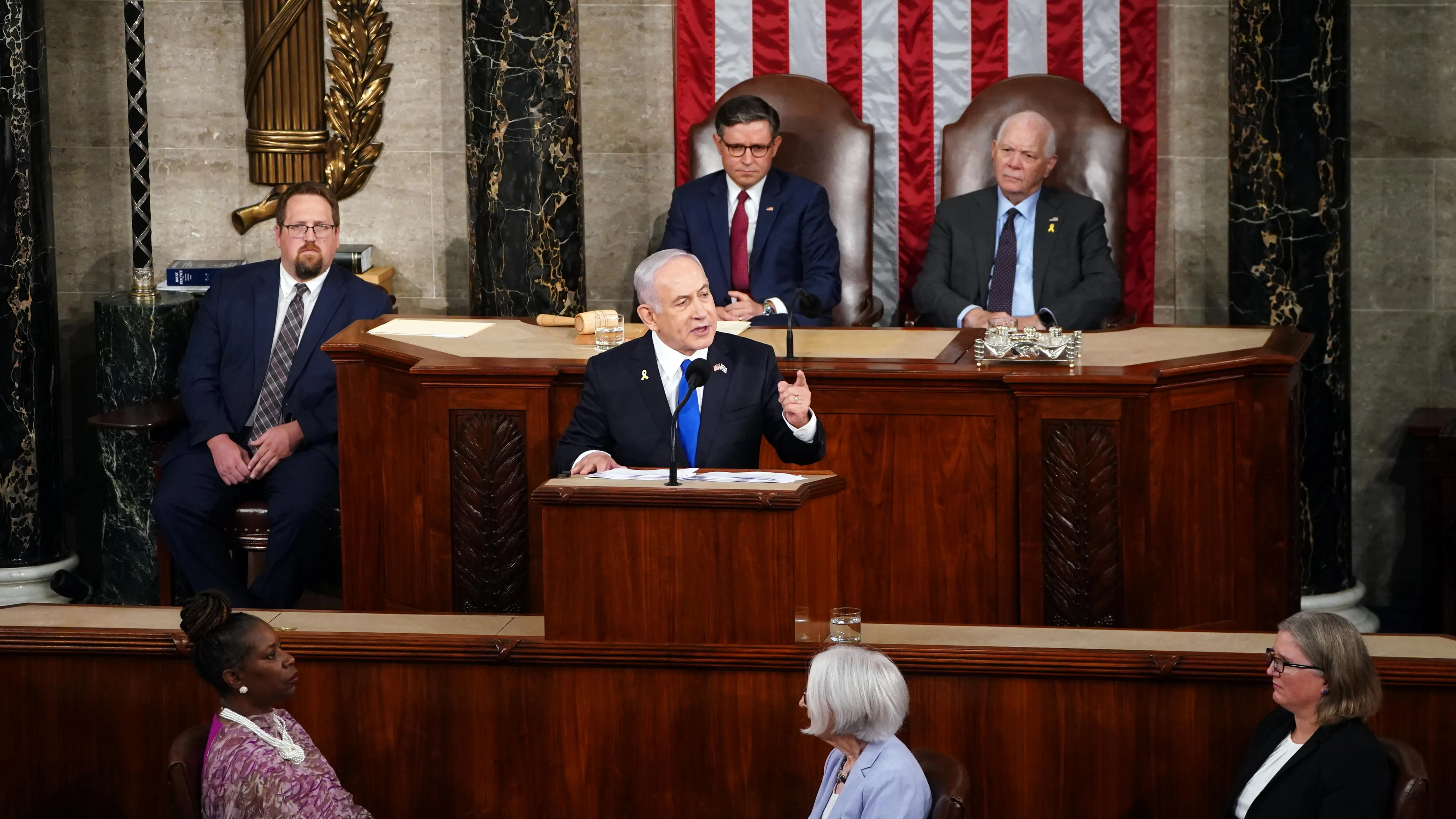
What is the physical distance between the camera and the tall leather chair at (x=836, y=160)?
300 inches

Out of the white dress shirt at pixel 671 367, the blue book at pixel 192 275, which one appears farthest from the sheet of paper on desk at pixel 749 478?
the blue book at pixel 192 275

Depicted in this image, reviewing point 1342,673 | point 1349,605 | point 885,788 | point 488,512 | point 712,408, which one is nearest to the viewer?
point 885,788

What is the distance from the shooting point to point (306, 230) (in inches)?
256

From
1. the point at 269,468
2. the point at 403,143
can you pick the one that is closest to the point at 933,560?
the point at 269,468

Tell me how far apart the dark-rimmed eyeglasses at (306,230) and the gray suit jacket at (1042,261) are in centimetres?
226

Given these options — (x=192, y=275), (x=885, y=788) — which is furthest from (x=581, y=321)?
(x=885, y=788)

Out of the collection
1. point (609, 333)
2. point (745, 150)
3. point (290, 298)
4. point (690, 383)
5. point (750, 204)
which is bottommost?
point (690, 383)

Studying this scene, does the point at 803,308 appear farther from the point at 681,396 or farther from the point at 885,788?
the point at 885,788

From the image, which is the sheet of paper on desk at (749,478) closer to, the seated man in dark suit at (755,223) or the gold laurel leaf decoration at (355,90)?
the seated man in dark suit at (755,223)

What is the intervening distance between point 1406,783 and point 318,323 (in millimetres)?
4267

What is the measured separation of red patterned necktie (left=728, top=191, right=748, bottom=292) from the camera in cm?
718

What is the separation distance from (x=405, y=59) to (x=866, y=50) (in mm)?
2069

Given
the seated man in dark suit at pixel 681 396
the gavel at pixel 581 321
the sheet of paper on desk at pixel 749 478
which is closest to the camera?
the sheet of paper on desk at pixel 749 478

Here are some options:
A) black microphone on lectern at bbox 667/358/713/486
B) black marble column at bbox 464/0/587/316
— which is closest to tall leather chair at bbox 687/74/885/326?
black marble column at bbox 464/0/587/316
